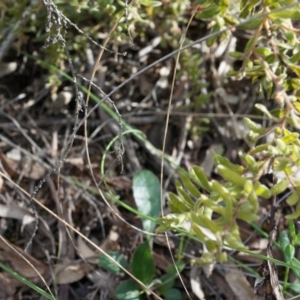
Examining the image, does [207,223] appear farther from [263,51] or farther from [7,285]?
[7,285]

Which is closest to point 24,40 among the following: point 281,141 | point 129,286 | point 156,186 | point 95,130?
point 95,130

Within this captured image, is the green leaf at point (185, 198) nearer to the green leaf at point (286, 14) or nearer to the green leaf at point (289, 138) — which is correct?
the green leaf at point (289, 138)

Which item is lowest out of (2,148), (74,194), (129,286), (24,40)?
(129,286)

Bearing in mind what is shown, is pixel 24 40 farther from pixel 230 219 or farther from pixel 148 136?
pixel 230 219

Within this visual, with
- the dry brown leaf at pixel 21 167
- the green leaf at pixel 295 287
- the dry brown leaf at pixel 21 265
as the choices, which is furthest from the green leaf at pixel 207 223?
the dry brown leaf at pixel 21 167

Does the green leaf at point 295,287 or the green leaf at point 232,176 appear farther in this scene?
the green leaf at point 295,287

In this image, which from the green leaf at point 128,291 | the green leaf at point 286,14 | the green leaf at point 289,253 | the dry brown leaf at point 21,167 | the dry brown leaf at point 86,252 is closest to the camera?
the green leaf at point 286,14

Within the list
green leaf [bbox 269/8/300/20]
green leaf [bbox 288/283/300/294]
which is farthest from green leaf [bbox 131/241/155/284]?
green leaf [bbox 269/8/300/20]
